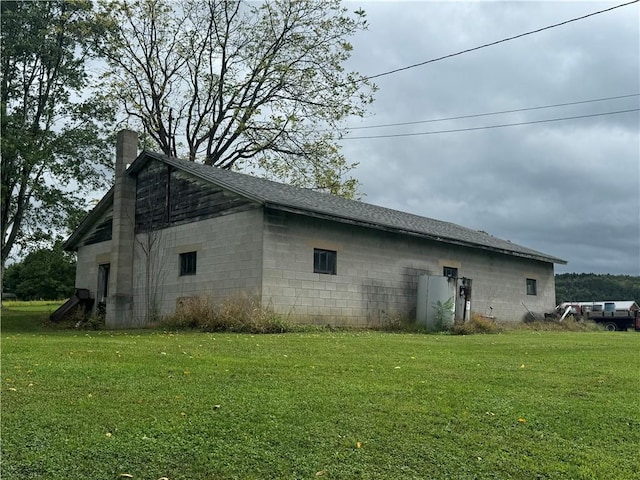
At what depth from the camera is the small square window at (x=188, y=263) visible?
64.2 feet

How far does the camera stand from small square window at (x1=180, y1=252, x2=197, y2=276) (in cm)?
1958

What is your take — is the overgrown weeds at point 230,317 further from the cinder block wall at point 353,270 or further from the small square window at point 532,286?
the small square window at point 532,286

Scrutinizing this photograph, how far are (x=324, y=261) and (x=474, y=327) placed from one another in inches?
215

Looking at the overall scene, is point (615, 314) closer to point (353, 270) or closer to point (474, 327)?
point (474, 327)

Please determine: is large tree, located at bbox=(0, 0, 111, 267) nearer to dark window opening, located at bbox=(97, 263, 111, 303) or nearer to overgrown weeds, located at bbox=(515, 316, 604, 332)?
dark window opening, located at bbox=(97, 263, 111, 303)

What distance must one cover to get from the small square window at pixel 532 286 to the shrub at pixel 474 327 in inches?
318

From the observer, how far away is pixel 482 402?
6.56m

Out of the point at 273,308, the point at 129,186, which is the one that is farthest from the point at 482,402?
the point at 129,186

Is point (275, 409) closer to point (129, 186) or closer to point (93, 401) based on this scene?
point (93, 401)

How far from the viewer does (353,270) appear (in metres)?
19.5

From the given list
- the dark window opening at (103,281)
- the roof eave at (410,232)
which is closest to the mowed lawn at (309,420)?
the roof eave at (410,232)

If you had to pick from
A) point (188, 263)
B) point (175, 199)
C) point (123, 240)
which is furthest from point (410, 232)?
point (123, 240)

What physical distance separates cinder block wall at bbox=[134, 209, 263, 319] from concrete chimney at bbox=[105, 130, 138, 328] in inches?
Answer: 15.5

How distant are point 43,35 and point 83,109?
3.64 m
